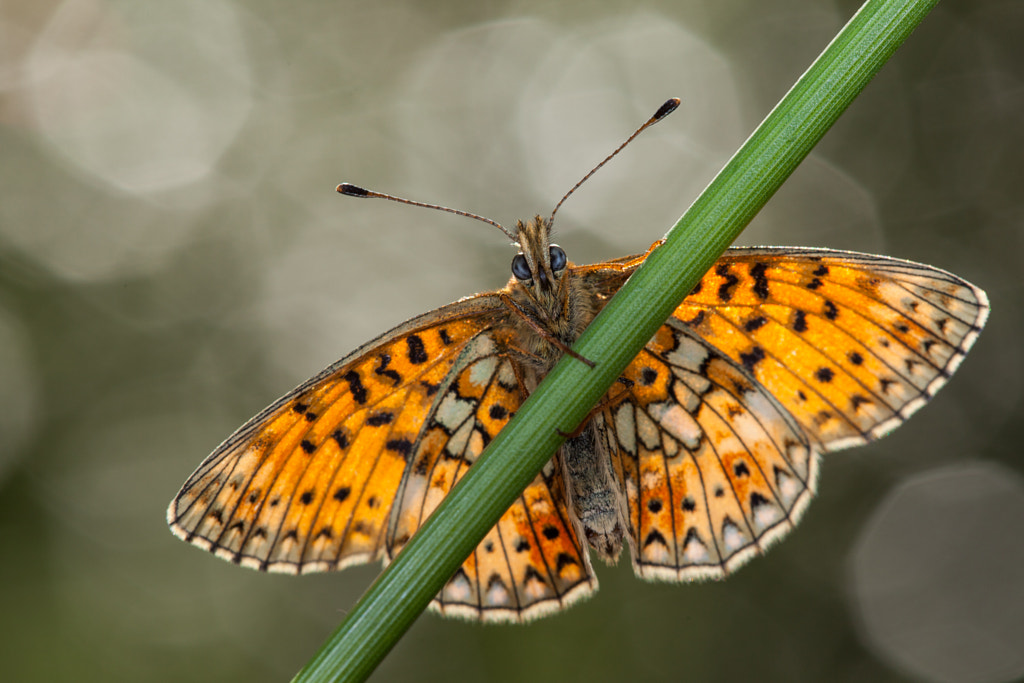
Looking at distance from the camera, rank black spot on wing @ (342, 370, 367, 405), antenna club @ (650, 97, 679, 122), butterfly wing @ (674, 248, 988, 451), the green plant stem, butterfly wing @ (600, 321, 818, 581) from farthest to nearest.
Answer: butterfly wing @ (600, 321, 818, 581)
black spot on wing @ (342, 370, 367, 405)
butterfly wing @ (674, 248, 988, 451)
antenna club @ (650, 97, 679, 122)
the green plant stem

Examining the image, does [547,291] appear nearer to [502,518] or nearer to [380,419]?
[380,419]

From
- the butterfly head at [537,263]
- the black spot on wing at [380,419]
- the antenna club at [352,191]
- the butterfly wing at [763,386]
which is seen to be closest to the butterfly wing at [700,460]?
the butterfly wing at [763,386]

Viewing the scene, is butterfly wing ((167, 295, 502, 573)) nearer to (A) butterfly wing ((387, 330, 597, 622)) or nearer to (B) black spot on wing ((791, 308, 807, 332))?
(A) butterfly wing ((387, 330, 597, 622))

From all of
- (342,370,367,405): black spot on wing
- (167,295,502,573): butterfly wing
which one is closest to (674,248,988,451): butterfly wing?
(167,295,502,573): butterfly wing

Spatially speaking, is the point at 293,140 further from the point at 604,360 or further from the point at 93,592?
the point at 604,360

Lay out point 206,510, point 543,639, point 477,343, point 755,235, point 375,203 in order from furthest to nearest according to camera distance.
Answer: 1. point 375,203
2. point 755,235
3. point 543,639
4. point 477,343
5. point 206,510

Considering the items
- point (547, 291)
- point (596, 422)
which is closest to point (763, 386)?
point (596, 422)

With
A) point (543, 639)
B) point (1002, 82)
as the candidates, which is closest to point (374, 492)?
point (543, 639)
